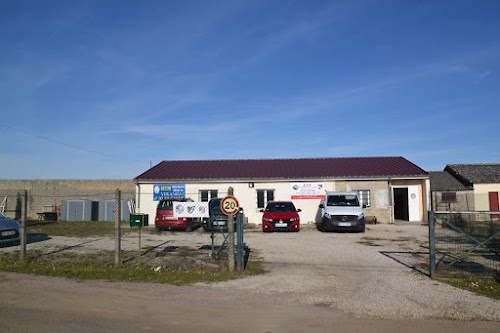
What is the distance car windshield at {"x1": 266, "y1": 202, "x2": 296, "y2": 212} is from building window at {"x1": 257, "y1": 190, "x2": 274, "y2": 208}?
393cm

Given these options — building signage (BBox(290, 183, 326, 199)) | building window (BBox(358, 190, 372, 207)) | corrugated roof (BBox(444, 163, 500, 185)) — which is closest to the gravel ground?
building window (BBox(358, 190, 372, 207))

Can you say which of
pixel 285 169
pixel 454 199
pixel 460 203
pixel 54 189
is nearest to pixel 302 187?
pixel 285 169

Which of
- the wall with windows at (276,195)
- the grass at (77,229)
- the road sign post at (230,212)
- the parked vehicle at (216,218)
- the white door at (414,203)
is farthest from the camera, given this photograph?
the white door at (414,203)

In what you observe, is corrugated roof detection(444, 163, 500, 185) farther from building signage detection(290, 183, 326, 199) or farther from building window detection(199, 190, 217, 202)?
building window detection(199, 190, 217, 202)

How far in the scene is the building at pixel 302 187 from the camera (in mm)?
23641

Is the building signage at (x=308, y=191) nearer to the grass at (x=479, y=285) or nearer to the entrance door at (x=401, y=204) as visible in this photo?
the entrance door at (x=401, y=204)

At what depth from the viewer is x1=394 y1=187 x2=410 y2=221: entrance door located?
82.7ft

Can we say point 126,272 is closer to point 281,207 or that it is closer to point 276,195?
point 281,207

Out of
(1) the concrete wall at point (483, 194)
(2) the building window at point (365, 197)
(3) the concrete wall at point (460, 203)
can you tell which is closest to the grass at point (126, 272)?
(2) the building window at point (365, 197)

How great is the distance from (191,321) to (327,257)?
21.4 ft

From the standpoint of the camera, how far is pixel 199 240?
15.2 meters

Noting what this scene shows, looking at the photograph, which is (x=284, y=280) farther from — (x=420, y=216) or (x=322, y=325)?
(x=420, y=216)

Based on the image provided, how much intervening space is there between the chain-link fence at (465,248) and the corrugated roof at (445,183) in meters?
19.0

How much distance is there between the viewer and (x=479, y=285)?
804 centimetres
